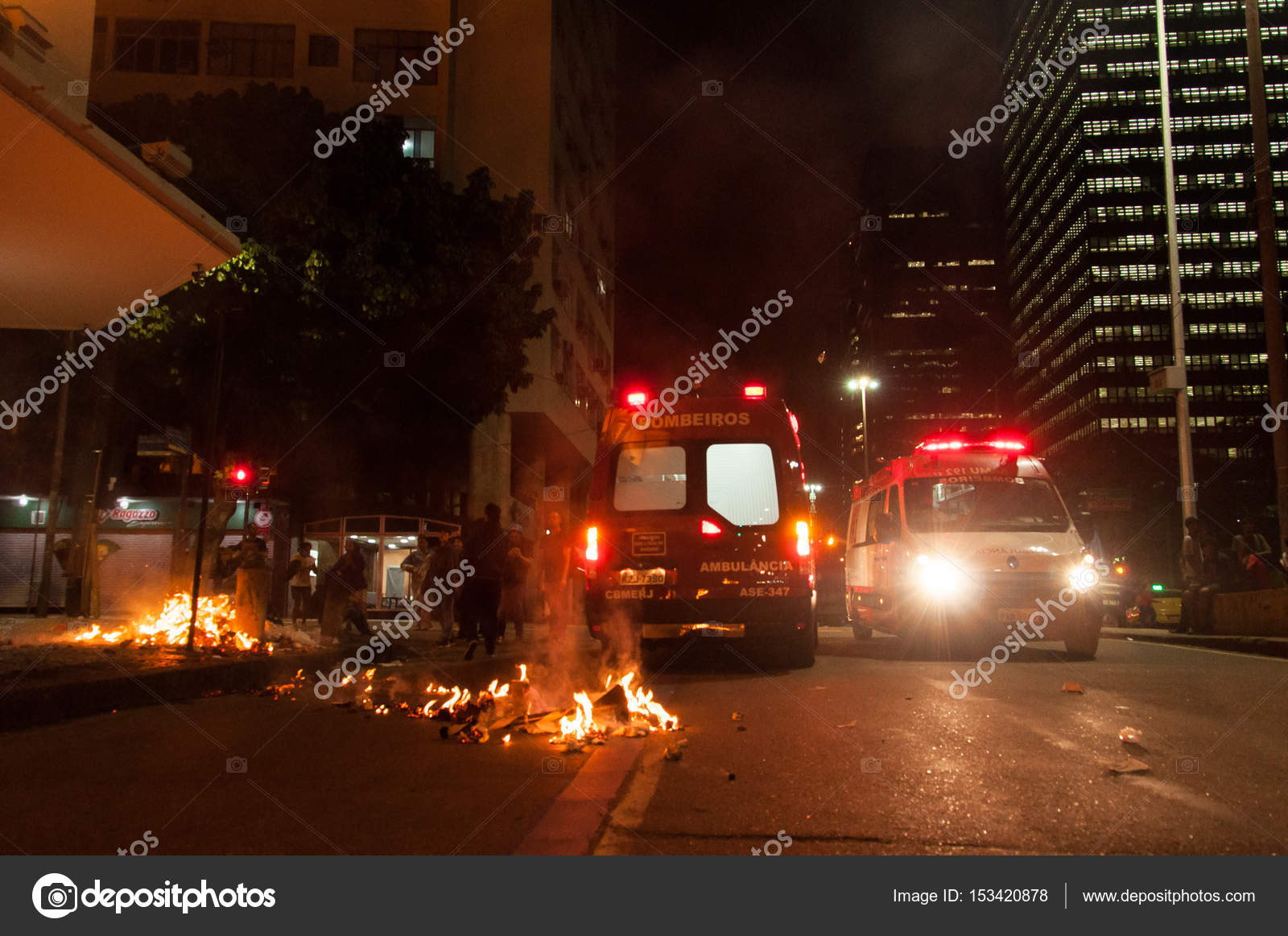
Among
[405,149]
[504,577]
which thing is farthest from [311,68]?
[504,577]

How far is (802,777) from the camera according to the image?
4809 millimetres

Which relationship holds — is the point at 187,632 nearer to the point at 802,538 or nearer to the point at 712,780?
the point at 802,538

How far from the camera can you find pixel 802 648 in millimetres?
10328

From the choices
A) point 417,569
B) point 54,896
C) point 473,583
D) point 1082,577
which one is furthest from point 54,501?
point 54,896

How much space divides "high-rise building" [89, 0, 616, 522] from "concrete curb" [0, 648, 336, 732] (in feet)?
55.1

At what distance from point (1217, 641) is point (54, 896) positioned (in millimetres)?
14302

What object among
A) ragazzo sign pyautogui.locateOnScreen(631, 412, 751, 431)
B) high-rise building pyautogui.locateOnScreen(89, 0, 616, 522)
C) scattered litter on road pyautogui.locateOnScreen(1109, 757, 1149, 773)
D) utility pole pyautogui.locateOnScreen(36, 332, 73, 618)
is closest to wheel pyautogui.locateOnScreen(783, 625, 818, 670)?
ragazzo sign pyautogui.locateOnScreen(631, 412, 751, 431)

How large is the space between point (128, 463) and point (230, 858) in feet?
79.2

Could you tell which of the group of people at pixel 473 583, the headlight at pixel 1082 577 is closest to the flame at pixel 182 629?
the group of people at pixel 473 583

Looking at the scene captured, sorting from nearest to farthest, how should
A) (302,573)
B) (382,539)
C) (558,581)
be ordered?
(558,581)
(302,573)
(382,539)

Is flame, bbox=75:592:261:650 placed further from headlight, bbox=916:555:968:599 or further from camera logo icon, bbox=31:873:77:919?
camera logo icon, bbox=31:873:77:919

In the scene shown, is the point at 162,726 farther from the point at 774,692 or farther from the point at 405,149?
the point at 405,149

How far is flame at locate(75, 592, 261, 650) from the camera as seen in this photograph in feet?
35.9

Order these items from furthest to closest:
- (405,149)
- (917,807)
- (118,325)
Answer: (405,149) → (118,325) → (917,807)
